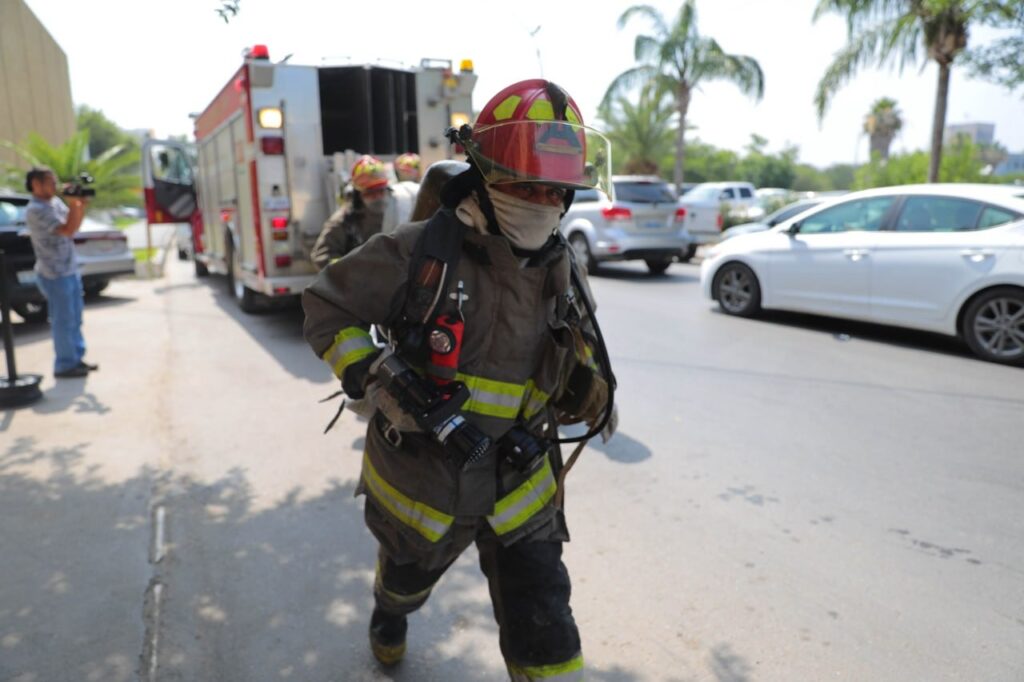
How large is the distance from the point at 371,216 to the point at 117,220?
26.8 metres

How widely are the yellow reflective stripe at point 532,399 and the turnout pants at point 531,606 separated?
327 mm

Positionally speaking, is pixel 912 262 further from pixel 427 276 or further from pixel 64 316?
Answer: pixel 64 316

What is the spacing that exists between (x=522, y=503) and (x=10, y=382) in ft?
16.8

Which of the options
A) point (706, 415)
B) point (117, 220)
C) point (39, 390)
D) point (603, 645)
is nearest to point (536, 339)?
point (603, 645)

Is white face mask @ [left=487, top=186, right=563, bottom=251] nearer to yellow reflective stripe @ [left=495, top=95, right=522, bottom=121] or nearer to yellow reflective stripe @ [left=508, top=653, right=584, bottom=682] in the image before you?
yellow reflective stripe @ [left=495, top=95, right=522, bottom=121]

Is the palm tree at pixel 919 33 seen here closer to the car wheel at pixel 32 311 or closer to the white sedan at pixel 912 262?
the white sedan at pixel 912 262

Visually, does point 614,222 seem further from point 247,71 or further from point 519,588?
point 519,588

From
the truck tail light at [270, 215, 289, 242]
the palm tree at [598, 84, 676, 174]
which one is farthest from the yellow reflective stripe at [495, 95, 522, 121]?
the palm tree at [598, 84, 676, 174]

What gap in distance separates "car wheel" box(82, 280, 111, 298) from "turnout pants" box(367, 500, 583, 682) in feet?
33.3

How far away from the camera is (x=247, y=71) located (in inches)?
280

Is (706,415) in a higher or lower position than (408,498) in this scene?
lower

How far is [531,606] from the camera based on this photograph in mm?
1909

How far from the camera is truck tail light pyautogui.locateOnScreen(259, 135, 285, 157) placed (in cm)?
728

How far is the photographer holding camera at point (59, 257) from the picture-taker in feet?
19.5
